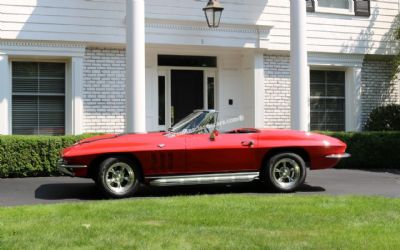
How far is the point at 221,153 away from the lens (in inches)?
351

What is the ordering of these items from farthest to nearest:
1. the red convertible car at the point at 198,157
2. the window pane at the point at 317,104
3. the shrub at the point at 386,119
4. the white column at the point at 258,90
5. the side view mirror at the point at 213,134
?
the window pane at the point at 317,104
the shrub at the point at 386,119
the white column at the point at 258,90
the side view mirror at the point at 213,134
the red convertible car at the point at 198,157

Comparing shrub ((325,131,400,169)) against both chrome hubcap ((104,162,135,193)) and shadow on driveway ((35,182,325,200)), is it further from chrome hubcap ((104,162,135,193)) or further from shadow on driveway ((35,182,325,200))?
chrome hubcap ((104,162,135,193))

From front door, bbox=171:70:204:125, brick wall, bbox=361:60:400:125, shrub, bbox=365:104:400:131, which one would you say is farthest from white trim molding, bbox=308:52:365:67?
front door, bbox=171:70:204:125

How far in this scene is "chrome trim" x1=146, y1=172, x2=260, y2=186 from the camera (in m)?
8.75

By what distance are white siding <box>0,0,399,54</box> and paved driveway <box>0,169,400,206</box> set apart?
3826 mm

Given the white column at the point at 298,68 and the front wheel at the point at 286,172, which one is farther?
the white column at the point at 298,68

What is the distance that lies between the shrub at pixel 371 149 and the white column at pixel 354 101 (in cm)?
248

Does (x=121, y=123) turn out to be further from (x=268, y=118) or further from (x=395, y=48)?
(x=395, y=48)

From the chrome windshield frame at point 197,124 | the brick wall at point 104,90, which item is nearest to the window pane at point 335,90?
the brick wall at point 104,90

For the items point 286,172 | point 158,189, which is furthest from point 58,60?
point 286,172

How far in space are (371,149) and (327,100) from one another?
296cm

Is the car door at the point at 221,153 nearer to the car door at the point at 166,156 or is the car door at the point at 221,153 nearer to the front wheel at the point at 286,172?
the car door at the point at 166,156

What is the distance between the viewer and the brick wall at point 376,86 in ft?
52.6

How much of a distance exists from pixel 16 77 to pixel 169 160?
6065 mm
